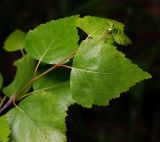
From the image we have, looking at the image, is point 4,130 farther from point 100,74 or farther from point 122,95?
point 122,95

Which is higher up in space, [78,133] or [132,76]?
[132,76]

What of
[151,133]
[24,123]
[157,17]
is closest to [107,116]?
[151,133]

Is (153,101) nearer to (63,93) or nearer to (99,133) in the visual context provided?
(99,133)

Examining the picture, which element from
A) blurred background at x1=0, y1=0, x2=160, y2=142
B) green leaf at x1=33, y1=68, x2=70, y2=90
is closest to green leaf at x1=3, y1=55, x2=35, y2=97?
green leaf at x1=33, y1=68, x2=70, y2=90

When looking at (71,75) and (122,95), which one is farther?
(122,95)

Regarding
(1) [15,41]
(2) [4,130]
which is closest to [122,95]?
(1) [15,41]

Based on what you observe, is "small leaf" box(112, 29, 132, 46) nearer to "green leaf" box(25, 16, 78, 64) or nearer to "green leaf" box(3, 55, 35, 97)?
"green leaf" box(25, 16, 78, 64)

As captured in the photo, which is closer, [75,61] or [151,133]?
[75,61]
